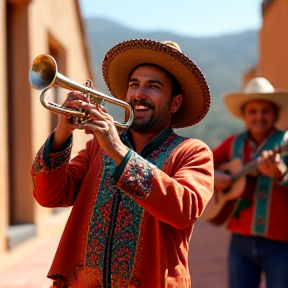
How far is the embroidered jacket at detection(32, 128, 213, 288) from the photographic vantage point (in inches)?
96.4

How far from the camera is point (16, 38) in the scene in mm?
7125

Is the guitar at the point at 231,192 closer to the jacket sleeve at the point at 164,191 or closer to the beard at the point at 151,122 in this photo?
the beard at the point at 151,122

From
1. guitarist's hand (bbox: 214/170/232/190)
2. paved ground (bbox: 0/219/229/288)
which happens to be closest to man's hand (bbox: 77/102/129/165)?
guitarist's hand (bbox: 214/170/232/190)

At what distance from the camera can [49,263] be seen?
6508 millimetres

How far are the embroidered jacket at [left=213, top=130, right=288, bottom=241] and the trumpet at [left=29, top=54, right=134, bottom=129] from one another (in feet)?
6.81

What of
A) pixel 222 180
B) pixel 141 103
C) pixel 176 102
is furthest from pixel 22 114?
pixel 141 103

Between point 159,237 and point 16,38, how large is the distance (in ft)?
16.7

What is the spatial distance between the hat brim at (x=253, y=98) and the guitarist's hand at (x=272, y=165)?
551 mm

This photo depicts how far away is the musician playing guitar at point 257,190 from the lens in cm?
433

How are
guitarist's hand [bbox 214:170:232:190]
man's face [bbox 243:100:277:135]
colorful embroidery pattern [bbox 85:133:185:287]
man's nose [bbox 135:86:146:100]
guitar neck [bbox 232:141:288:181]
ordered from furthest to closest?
guitarist's hand [bbox 214:170:232:190]
man's face [bbox 243:100:277:135]
guitar neck [bbox 232:141:288:181]
man's nose [bbox 135:86:146:100]
colorful embroidery pattern [bbox 85:133:185:287]

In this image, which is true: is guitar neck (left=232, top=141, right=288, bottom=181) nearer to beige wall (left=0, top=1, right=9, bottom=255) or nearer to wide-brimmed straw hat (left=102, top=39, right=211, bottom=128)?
wide-brimmed straw hat (left=102, top=39, right=211, bottom=128)

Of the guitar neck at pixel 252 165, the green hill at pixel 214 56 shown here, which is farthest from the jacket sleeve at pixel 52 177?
the green hill at pixel 214 56

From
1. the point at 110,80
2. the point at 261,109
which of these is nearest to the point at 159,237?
the point at 110,80

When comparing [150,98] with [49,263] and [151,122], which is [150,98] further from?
[49,263]
